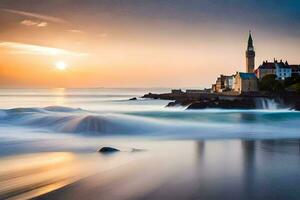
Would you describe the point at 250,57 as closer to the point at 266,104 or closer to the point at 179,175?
the point at 266,104

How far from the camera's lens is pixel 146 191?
687 centimetres

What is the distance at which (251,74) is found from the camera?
4600cm

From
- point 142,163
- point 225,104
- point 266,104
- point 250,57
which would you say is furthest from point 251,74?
point 142,163

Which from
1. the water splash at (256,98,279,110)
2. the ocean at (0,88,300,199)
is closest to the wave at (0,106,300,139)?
the ocean at (0,88,300,199)

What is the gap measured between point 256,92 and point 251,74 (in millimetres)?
5590

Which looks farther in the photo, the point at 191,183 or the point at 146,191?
the point at 191,183

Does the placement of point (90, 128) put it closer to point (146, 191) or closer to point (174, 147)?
point (174, 147)

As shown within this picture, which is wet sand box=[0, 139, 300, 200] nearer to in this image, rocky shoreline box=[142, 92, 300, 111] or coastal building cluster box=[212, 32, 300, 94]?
rocky shoreline box=[142, 92, 300, 111]

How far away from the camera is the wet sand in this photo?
673 cm

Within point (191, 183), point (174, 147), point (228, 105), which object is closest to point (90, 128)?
point (174, 147)

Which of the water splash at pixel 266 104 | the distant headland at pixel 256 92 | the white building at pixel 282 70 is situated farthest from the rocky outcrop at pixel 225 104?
the white building at pixel 282 70

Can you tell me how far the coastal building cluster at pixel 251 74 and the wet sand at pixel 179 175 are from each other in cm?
3317

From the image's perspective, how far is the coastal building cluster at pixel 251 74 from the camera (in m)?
45.2

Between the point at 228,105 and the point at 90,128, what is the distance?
1987 cm
